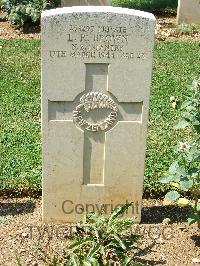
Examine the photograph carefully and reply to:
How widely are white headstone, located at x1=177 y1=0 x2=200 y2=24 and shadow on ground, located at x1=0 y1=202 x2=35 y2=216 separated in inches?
282

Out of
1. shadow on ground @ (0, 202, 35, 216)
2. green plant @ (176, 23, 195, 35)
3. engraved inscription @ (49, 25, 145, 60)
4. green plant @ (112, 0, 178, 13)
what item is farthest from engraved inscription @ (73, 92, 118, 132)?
green plant @ (112, 0, 178, 13)

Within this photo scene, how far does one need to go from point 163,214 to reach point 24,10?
243 inches

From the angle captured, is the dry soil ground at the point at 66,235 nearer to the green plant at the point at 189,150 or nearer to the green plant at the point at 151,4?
the green plant at the point at 189,150

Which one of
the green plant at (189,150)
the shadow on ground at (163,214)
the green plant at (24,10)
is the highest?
the green plant at (24,10)

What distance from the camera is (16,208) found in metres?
4.50

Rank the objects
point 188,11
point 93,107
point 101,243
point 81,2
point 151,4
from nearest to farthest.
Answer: point 101,243 < point 93,107 < point 81,2 < point 188,11 < point 151,4

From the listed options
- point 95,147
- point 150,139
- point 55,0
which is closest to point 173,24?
point 55,0

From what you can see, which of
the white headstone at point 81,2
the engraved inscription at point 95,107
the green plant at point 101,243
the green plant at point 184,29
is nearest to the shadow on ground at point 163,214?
the green plant at point 101,243

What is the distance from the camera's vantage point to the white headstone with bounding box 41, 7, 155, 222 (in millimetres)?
3676

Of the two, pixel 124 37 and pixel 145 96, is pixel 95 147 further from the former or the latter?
pixel 124 37

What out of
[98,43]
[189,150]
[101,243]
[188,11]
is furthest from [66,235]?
[188,11]

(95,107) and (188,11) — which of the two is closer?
(95,107)

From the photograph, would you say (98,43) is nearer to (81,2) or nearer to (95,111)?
(95,111)

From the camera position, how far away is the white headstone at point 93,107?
368 cm
